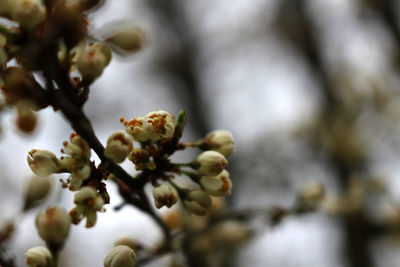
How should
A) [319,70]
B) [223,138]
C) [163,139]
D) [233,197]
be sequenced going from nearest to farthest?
[163,139] < [223,138] < [233,197] < [319,70]

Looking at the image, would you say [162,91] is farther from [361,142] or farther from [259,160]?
[361,142]

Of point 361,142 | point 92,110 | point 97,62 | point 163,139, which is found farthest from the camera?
point 92,110

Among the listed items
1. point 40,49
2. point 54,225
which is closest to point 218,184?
point 54,225

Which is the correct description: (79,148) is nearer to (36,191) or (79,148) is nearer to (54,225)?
(54,225)

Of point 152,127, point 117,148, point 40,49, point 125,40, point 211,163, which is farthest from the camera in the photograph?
point 125,40

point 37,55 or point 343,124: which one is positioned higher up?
point 343,124

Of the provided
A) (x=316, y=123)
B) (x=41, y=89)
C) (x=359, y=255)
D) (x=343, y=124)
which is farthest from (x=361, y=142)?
(x=41, y=89)

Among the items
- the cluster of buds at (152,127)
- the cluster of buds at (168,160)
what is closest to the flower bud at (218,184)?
the cluster of buds at (168,160)
